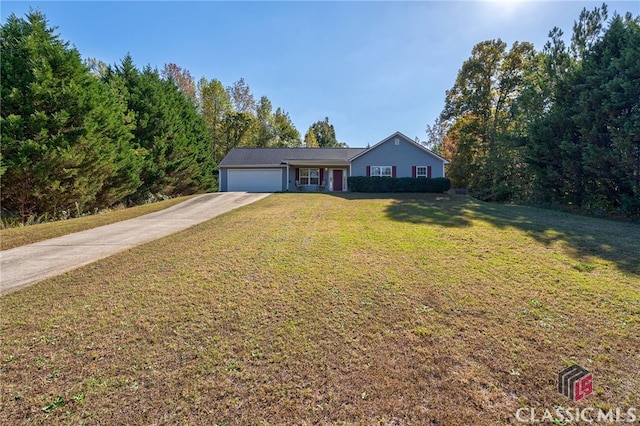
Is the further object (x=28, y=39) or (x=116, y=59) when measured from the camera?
(x=116, y=59)

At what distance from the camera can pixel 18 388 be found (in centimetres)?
243

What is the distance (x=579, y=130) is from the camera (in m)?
12.2

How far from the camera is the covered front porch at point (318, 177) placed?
22.9 metres

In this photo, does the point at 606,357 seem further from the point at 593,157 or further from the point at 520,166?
the point at 520,166

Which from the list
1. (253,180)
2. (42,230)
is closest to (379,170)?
(253,180)

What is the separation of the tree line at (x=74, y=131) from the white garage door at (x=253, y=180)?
3.52 metres

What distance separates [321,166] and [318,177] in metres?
0.98

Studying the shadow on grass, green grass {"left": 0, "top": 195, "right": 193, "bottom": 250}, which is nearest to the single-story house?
the shadow on grass

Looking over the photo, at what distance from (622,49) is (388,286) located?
1458cm

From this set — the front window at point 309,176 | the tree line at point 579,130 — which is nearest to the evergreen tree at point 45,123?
the front window at point 309,176

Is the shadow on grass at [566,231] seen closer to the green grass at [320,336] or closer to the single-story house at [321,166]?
the green grass at [320,336]

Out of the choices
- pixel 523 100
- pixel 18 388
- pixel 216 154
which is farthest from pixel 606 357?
pixel 216 154

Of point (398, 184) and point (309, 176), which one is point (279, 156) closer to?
point (309, 176)

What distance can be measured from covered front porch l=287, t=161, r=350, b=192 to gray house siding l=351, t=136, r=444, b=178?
7.05 ft
